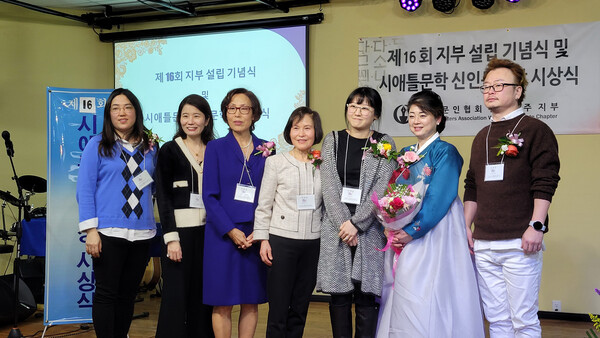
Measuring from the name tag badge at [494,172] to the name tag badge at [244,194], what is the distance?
4.09ft

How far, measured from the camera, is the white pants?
2.86 meters

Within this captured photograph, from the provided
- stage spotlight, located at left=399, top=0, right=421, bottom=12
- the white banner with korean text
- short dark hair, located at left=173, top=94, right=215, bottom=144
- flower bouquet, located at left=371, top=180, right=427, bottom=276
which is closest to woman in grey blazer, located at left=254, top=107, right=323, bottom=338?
flower bouquet, located at left=371, top=180, right=427, bottom=276

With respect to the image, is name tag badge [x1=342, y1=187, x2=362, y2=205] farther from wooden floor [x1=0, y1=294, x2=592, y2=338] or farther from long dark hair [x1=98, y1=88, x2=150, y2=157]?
wooden floor [x1=0, y1=294, x2=592, y2=338]

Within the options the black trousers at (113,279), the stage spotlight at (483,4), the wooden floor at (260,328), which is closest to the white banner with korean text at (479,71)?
the stage spotlight at (483,4)

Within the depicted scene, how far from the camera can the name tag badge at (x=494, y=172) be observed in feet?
9.72

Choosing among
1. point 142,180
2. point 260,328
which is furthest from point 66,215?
point 260,328

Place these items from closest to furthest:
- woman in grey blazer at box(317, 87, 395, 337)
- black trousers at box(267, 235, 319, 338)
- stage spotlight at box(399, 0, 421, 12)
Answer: woman in grey blazer at box(317, 87, 395, 337) < black trousers at box(267, 235, 319, 338) < stage spotlight at box(399, 0, 421, 12)

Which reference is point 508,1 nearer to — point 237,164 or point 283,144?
point 283,144

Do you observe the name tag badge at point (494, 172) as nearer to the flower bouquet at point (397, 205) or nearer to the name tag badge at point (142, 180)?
the flower bouquet at point (397, 205)

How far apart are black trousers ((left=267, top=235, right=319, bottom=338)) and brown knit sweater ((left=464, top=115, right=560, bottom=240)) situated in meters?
0.88

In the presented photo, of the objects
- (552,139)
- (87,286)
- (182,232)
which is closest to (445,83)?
(552,139)

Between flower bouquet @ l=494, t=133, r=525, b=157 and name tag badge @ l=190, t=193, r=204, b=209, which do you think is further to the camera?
name tag badge @ l=190, t=193, r=204, b=209

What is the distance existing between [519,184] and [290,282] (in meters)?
1.25

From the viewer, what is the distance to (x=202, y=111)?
3596 mm
